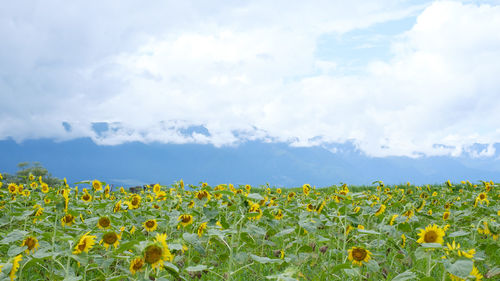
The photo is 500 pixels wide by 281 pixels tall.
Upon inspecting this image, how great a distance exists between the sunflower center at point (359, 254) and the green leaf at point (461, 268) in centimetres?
93

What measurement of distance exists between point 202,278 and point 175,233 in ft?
4.77

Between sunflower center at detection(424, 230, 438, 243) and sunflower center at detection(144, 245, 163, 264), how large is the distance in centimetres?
197

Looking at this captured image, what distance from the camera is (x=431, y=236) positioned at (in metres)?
2.87

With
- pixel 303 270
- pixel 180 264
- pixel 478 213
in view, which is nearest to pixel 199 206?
pixel 180 264

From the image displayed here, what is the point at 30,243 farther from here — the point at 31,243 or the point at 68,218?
the point at 68,218

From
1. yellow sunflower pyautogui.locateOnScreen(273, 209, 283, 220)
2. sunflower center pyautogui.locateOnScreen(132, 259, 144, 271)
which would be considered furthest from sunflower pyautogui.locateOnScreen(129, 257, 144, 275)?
yellow sunflower pyautogui.locateOnScreen(273, 209, 283, 220)

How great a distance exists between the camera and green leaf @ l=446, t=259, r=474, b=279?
1.92 metres

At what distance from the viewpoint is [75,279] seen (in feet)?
6.93

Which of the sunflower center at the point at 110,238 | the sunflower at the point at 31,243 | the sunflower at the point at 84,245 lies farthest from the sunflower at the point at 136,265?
the sunflower at the point at 31,243

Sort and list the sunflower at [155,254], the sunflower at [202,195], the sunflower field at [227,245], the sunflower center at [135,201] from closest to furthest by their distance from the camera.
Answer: the sunflower at [155,254], the sunflower field at [227,245], the sunflower at [202,195], the sunflower center at [135,201]

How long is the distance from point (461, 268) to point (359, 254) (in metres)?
1.00

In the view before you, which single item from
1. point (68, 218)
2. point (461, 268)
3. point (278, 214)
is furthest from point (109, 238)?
point (461, 268)

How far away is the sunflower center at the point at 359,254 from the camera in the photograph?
292cm

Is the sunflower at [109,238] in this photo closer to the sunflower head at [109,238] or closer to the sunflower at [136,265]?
the sunflower head at [109,238]
